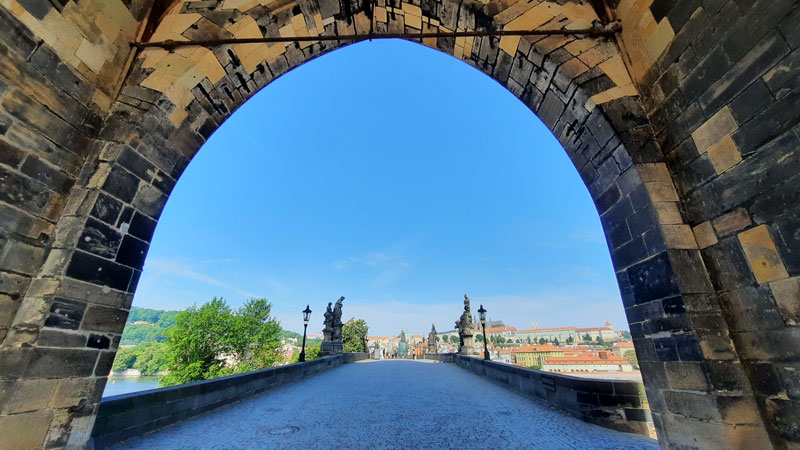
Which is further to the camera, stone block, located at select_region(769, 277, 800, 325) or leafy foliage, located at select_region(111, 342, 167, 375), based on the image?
leafy foliage, located at select_region(111, 342, 167, 375)

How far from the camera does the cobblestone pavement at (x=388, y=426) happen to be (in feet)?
11.3

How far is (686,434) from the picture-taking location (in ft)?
6.81

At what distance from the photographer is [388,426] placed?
418 centimetres

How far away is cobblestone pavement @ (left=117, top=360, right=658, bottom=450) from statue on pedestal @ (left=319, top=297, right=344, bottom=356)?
11.0 metres

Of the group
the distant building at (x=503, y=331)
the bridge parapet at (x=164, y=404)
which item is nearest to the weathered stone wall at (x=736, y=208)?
the bridge parapet at (x=164, y=404)

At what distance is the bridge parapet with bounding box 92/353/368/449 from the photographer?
3.25m

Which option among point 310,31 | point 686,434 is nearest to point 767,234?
point 686,434

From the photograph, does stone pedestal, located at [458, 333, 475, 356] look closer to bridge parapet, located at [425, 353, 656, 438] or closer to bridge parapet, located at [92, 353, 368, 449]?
bridge parapet, located at [425, 353, 656, 438]

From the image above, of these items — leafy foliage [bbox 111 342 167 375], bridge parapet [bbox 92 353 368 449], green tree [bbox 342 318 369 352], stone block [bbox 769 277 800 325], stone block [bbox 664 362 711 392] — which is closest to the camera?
stone block [bbox 769 277 800 325]

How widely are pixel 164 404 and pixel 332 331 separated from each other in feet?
45.2

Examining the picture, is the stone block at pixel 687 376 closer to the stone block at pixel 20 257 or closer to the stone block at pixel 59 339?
the stone block at pixel 59 339

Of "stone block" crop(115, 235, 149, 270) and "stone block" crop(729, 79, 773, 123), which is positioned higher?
"stone block" crop(729, 79, 773, 123)

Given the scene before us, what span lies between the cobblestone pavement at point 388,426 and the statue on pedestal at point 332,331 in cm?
1101

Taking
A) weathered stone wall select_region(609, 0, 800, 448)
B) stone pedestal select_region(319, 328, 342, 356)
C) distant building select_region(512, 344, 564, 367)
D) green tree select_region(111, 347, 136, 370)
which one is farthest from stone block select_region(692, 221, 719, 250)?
green tree select_region(111, 347, 136, 370)
